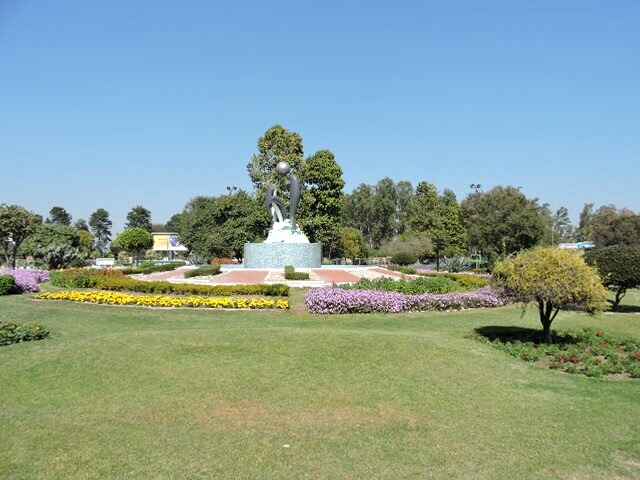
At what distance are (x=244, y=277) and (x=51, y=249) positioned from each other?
800 inches

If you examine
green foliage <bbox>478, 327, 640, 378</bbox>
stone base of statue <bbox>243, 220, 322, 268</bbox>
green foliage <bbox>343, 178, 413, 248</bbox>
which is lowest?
green foliage <bbox>478, 327, 640, 378</bbox>

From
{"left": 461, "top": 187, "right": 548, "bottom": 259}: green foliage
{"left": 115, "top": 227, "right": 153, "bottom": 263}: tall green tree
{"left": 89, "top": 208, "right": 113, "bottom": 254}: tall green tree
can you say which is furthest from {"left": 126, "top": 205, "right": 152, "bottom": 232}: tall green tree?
{"left": 461, "top": 187, "right": 548, "bottom": 259}: green foliage

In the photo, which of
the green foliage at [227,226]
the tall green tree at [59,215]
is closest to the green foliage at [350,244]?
the green foliage at [227,226]

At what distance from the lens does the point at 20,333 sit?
11.8 m

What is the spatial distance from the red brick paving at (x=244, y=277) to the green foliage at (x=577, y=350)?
40.5ft

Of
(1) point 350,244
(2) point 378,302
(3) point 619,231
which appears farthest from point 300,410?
(3) point 619,231

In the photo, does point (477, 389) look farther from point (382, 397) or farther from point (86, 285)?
point (86, 285)

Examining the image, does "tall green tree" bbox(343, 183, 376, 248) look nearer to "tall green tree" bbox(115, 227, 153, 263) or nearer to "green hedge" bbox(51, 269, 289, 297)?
"tall green tree" bbox(115, 227, 153, 263)

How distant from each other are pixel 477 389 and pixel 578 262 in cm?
455

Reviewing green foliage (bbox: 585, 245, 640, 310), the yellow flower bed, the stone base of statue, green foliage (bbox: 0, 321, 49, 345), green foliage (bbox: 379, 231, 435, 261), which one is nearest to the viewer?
green foliage (bbox: 0, 321, 49, 345)

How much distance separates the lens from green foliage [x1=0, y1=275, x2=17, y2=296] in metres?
19.9

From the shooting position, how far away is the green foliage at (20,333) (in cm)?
1158

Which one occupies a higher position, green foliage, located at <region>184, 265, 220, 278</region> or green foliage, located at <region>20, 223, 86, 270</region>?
green foliage, located at <region>20, 223, 86, 270</region>

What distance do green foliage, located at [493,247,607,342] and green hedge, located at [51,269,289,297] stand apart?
30.0ft
